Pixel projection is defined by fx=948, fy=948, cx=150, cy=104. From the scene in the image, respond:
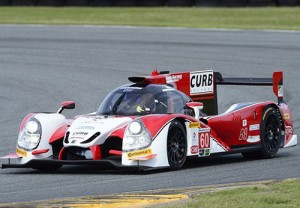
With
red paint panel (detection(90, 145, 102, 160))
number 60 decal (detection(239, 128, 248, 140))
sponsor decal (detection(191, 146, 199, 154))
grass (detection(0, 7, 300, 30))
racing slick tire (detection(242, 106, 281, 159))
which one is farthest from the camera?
grass (detection(0, 7, 300, 30))

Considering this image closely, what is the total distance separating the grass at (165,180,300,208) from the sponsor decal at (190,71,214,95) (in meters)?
4.29

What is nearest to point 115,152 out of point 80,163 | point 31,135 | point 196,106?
point 80,163

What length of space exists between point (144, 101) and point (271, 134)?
216 cm

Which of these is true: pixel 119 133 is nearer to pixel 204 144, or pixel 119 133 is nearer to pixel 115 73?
pixel 204 144

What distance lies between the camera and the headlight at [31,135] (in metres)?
12.1

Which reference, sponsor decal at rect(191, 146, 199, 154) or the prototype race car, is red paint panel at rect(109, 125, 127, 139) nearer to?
the prototype race car

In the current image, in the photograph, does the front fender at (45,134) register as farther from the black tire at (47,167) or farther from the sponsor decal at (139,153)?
the sponsor decal at (139,153)

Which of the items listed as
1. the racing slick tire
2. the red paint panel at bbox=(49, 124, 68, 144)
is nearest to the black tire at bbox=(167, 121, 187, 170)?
the red paint panel at bbox=(49, 124, 68, 144)

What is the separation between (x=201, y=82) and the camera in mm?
13867

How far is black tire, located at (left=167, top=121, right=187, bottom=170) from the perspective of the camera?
11664 millimetres

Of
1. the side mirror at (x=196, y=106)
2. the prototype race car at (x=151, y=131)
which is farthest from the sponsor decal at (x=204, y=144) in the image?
the side mirror at (x=196, y=106)

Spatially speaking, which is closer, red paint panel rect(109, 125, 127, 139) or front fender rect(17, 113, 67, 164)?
red paint panel rect(109, 125, 127, 139)
